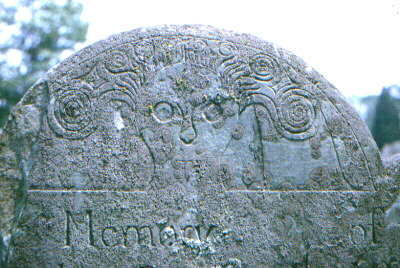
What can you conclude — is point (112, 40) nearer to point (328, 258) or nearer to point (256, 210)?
point (256, 210)

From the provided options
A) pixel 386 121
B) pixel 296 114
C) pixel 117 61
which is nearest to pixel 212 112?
pixel 296 114

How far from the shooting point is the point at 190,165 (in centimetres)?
281

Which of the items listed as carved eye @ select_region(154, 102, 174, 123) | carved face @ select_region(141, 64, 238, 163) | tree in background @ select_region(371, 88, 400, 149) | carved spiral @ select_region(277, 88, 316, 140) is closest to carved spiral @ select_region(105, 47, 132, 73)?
carved face @ select_region(141, 64, 238, 163)

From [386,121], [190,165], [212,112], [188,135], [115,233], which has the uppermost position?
[386,121]

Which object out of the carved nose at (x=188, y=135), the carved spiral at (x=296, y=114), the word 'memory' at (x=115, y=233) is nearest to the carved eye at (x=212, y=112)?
the carved nose at (x=188, y=135)

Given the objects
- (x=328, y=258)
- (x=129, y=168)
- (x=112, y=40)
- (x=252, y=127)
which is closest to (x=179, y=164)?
(x=129, y=168)

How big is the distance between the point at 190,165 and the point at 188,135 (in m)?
0.20

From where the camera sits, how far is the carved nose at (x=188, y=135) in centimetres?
283

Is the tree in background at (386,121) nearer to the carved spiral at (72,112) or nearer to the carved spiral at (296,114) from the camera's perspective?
the carved spiral at (296,114)

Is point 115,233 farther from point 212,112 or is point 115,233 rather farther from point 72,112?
point 212,112

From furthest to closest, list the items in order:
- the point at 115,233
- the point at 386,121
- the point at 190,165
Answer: the point at 386,121, the point at 190,165, the point at 115,233

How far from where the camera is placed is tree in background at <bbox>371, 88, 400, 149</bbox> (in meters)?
13.3

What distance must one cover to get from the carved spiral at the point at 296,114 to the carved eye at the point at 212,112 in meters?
0.39

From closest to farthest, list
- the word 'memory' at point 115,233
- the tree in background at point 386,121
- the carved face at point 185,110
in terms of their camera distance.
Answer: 1. the word 'memory' at point 115,233
2. the carved face at point 185,110
3. the tree in background at point 386,121
